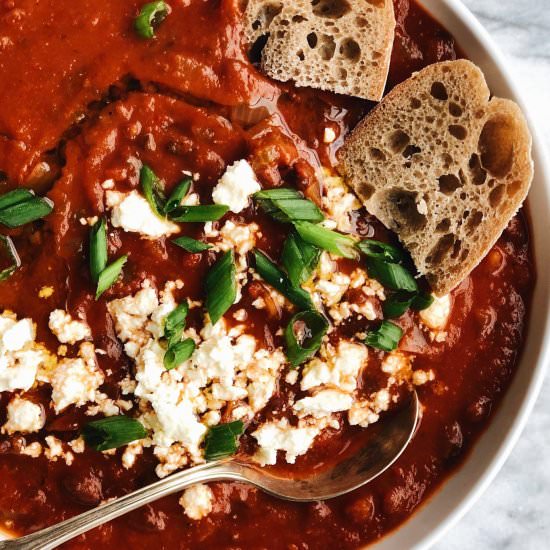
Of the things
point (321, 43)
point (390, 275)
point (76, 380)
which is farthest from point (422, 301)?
point (76, 380)

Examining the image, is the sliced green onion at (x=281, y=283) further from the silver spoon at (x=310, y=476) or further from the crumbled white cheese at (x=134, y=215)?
the silver spoon at (x=310, y=476)

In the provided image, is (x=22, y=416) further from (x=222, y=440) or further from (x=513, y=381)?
(x=513, y=381)

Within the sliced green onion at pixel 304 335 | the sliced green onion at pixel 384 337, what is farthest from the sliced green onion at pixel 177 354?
the sliced green onion at pixel 384 337

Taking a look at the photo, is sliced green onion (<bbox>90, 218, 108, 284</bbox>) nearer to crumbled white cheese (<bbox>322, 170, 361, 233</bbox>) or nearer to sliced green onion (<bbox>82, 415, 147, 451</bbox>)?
sliced green onion (<bbox>82, 415, 147, 451</bbox>)

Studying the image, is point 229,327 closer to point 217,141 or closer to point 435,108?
point 217,141

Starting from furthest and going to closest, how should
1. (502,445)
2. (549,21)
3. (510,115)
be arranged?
(549,21)
(502,445)
(510,115)

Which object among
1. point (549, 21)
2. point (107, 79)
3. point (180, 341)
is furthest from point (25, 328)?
point (549, 21)
